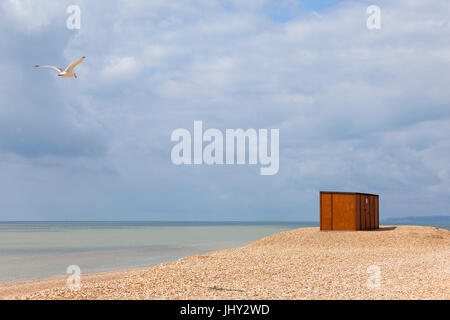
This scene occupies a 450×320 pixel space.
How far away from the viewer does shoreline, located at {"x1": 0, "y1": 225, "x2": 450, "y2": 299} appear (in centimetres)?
921

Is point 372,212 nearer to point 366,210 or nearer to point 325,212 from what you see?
point 366,210

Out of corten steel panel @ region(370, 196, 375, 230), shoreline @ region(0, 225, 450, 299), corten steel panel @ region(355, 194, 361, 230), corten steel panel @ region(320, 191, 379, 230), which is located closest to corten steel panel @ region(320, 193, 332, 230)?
corten steel panel @ region(320, 191, 379, 230)

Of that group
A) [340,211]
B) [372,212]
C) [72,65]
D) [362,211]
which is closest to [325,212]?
[340,211]

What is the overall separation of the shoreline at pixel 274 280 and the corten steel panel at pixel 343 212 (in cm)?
529

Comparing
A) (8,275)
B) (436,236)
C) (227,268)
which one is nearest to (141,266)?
(8,275)

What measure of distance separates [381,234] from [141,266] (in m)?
11.4

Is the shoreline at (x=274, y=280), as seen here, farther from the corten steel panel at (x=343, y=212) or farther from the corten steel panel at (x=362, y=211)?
the corten steel panel at (x=362, y=211)

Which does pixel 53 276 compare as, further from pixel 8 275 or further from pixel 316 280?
pixel 316 280

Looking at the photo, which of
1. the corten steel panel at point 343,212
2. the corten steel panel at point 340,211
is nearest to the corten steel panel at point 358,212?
the corten steel panel at point 340,211

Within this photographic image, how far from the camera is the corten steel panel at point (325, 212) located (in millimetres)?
24328

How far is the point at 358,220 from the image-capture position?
80.3ft
